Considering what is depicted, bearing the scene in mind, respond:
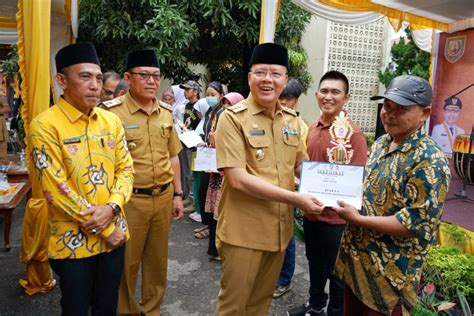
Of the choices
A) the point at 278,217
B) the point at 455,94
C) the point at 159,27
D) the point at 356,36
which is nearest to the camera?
the point at 278,217

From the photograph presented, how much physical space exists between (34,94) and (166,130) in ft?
3.76

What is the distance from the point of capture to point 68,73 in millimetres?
2021

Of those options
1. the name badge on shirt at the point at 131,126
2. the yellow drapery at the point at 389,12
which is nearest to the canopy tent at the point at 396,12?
the yellow drapery at the point at 389,12

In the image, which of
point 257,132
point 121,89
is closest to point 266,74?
point 257,132

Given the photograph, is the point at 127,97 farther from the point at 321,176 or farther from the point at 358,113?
the point at 358,113

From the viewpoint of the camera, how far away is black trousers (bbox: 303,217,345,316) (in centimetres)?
264

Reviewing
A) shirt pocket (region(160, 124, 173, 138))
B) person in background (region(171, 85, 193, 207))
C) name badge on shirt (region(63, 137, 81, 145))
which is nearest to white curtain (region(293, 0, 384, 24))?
person in background (region(171, 85, 193, 207))

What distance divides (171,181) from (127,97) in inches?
28.0

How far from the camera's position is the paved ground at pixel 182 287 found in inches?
119

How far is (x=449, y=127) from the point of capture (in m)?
4.51

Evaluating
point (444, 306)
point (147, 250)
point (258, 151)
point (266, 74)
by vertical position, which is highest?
point (266, 74)

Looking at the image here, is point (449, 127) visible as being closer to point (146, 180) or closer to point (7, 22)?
point (146, 180)

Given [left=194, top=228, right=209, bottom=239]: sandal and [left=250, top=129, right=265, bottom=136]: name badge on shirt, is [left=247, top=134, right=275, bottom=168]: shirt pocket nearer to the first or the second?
[left=250, top=129, right=265, bottom=136]: name badge on shirt

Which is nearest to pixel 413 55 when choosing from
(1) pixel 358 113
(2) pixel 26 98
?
(1) pixel 358 113
